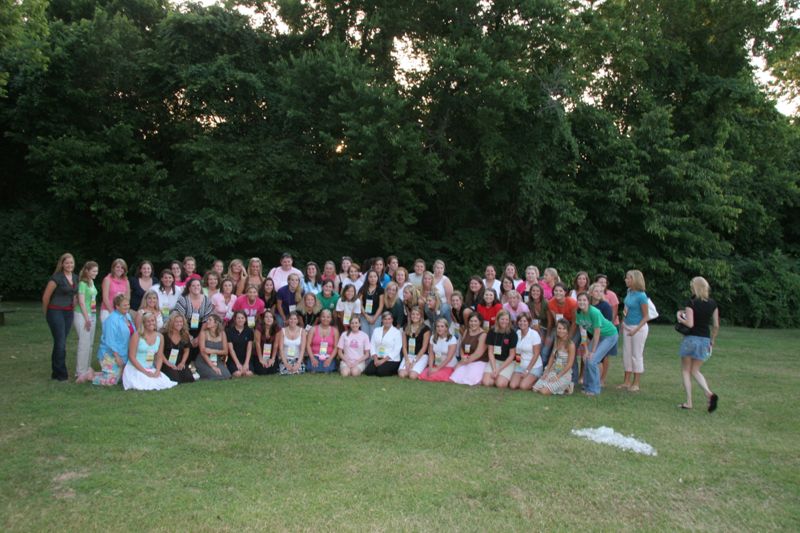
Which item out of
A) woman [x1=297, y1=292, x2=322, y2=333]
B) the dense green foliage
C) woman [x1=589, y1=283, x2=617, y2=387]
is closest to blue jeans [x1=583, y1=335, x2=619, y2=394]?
woman [x1=589, y1=283, x2=617, y2=387]

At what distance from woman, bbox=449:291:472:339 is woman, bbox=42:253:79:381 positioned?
498 cm

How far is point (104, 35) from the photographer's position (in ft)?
59.6

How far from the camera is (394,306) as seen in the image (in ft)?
29.9

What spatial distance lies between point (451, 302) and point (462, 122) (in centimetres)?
946

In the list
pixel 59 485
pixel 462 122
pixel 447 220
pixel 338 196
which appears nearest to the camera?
pixel 59 485

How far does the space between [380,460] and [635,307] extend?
4527 millimetres

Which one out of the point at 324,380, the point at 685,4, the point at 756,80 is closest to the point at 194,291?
the point at 324,380

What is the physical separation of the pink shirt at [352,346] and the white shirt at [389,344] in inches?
6.4

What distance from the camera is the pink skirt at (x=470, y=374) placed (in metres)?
8.10

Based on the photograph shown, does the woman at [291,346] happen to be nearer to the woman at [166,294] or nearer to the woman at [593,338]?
the woman at [166,294]

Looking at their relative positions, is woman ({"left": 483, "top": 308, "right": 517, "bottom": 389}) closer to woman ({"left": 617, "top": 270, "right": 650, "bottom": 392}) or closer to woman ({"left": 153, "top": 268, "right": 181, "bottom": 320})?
woman ({"left": 617, "top": 270, "right": 650, "bottom": 392})

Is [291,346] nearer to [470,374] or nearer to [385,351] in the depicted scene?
[385,351]

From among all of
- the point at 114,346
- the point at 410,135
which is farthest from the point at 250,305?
the point at 410,135

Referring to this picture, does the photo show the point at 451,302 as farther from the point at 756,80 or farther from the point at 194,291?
the point at 756,80
